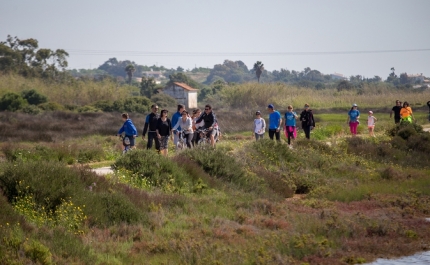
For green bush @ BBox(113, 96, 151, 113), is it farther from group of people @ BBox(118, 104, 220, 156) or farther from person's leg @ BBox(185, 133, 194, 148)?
person's leg @ BBox(185, 133, 194, 148)

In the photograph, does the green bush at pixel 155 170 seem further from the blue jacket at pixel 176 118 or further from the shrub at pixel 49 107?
the shrub at pixel 49 107

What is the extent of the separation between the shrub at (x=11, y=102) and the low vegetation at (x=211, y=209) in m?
40.2

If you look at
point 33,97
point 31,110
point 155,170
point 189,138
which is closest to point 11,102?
point 31,110

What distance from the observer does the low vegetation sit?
13.0 meters

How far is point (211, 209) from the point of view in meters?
17.0

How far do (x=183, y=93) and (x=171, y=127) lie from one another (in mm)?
79615

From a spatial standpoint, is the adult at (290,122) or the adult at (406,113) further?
the adult at (406,113)

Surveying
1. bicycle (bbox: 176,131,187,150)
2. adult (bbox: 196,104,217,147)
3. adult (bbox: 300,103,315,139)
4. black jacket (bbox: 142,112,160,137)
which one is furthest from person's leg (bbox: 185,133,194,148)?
adult (bbox: 300,103,315,139)

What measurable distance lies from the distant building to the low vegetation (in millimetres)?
75825

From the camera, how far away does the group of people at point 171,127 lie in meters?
23.4

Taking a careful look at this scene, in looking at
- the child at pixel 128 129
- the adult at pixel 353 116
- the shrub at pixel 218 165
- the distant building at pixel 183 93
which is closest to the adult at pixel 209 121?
the child at pixel 128 129

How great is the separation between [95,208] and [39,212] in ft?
3.69

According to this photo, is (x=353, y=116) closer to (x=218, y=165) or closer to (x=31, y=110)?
(x=218, y=165)

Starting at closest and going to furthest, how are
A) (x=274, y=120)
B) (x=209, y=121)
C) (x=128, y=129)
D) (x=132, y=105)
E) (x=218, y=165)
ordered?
(x=218, y=165) < (x=128, y=129) < (x=209, y=121) < (x=274, y=120) < (x=132, y=105)
